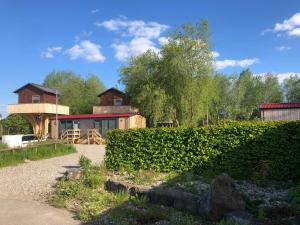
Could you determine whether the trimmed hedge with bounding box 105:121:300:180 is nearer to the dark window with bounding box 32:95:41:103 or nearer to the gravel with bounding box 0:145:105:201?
the gravel with bounding box 0:145:105:201

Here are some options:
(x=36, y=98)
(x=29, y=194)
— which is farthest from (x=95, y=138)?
(x=29, y=194)

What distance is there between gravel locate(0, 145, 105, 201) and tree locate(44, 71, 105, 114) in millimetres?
44224

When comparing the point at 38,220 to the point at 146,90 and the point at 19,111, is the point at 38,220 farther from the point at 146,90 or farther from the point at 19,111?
the point at 19,111

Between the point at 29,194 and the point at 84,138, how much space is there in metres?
26.1

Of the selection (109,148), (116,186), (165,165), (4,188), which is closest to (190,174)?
(165,165)

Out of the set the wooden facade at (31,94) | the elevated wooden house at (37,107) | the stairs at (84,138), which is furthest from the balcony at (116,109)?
the stairs at (84,138)

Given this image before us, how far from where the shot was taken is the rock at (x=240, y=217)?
646cm

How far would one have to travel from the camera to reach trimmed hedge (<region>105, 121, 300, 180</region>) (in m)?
10.3

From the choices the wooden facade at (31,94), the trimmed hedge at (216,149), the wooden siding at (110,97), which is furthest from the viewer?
the wooden siding at (110,97)

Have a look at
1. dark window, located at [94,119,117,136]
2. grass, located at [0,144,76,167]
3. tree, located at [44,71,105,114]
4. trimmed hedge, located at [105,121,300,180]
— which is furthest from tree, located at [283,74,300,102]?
trimmed hedge, located at [105,121,300,180]

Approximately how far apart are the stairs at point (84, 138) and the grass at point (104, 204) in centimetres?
2324

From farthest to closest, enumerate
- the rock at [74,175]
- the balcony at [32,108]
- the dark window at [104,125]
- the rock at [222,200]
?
the balcony at [32,108]
the dark window at [104,125]
the rock at [74,175]
the rock at [222,200]

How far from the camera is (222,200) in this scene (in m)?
7.26

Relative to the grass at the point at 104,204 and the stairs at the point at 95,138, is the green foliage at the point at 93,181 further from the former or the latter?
the stairs at the point at 95,138
